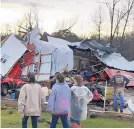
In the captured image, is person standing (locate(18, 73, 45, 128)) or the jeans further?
the jeans

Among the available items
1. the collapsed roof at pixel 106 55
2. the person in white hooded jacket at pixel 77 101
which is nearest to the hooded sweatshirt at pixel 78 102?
the person in white hooded jacket at pixel 77 101

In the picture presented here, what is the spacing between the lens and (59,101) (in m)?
8.50

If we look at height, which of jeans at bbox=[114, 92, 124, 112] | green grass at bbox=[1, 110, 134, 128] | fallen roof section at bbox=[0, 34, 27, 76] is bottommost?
green grass at bbox=[1, 110, 134, 128]

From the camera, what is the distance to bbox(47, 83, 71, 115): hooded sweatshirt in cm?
848

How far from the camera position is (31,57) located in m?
20.9

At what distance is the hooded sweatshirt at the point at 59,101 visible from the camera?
8.48 meters

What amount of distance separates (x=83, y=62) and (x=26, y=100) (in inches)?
662

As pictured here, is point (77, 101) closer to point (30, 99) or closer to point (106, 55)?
point (30, 99)

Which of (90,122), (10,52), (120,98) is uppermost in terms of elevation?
(10,52)

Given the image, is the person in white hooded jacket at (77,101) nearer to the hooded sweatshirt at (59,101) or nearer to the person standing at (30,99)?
the hooded sweatshirt at (59,101)

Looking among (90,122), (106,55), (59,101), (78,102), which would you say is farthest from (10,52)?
(59,101)

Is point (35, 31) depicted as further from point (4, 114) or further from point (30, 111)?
point (30, 111)

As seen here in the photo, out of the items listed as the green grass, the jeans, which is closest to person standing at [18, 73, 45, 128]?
the green grass

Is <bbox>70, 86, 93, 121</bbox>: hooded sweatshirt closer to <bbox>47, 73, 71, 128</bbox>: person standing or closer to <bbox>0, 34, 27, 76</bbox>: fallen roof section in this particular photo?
<bbox>47, 73, 71, 128</bbox>: person standing
